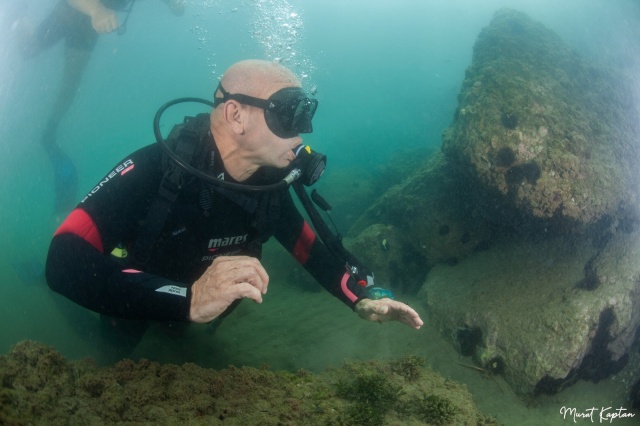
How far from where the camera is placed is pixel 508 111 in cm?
634

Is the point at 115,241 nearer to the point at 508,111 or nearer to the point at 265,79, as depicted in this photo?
the point at 265,79

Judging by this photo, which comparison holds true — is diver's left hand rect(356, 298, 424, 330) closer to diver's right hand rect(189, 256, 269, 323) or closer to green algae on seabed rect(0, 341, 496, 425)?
green algae on seabed rect(0, 341, 496, 425)

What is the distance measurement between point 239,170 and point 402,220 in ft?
21.3

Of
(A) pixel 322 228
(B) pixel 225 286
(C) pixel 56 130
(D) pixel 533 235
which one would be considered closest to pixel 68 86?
(C) pixel 56 130

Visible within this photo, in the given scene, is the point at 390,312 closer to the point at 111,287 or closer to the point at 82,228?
the point at 111,287

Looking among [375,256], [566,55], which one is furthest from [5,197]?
[566,55]

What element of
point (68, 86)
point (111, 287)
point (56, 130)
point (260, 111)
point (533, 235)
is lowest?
point (56, 130)

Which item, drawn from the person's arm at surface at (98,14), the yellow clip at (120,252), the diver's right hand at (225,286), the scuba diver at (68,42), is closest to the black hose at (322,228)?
the diver's right hand at (225,286)

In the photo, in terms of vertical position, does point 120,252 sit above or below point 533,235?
below

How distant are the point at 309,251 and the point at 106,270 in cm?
240

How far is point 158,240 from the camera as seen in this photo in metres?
2.97

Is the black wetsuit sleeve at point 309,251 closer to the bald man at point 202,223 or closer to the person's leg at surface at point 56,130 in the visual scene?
the bald man at point 202,223

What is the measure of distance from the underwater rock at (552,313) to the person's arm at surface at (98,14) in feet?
41.8

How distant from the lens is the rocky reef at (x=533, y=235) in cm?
471
